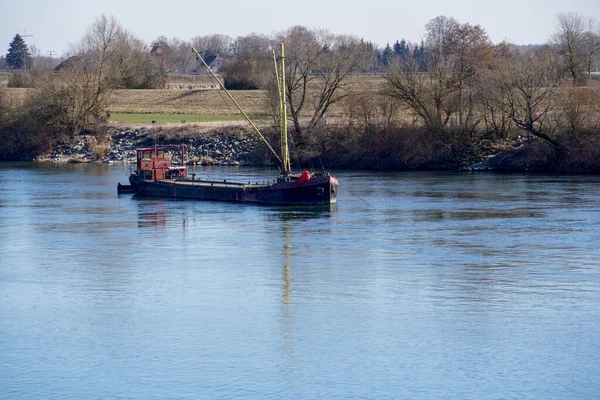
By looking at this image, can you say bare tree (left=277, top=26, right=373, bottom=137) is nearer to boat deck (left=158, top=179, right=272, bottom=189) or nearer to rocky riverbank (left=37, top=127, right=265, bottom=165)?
rocky riverbank (left=37, top=127, right=265, bottom=165)

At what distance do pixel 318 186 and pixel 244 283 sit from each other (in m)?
20.6

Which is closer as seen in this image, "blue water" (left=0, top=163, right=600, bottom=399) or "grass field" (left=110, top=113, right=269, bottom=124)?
"blue water" (left=0, top=163, right=600, bottom=399)

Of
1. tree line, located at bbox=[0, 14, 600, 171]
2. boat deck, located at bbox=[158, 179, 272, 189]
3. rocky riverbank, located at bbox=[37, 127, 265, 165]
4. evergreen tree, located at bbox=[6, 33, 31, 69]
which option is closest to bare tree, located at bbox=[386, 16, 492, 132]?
tree line, located at bbox=[0, 14, 600, 171]

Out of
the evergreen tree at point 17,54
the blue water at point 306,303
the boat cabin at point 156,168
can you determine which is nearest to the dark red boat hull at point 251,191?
the boat cabin at point 156,168

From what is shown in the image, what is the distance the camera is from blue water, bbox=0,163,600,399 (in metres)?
21.7

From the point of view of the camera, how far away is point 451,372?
22016 mm

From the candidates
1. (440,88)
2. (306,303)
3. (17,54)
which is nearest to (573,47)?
(440,88)

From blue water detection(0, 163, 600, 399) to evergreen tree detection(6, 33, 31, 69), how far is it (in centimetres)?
15263

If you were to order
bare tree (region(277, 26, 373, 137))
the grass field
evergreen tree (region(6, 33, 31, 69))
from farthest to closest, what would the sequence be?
evergreen tree (region(6, 33, 31, 69)) → the grass field → bare tree (region(277, 26, 373, 137))

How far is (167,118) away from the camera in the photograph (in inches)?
4016

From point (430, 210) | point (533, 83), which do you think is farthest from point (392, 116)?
point (430, 210)

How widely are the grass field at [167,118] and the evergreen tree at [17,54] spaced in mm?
96509

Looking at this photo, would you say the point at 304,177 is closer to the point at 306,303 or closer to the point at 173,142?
the point at 306,303

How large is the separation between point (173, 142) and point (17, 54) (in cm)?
11496
